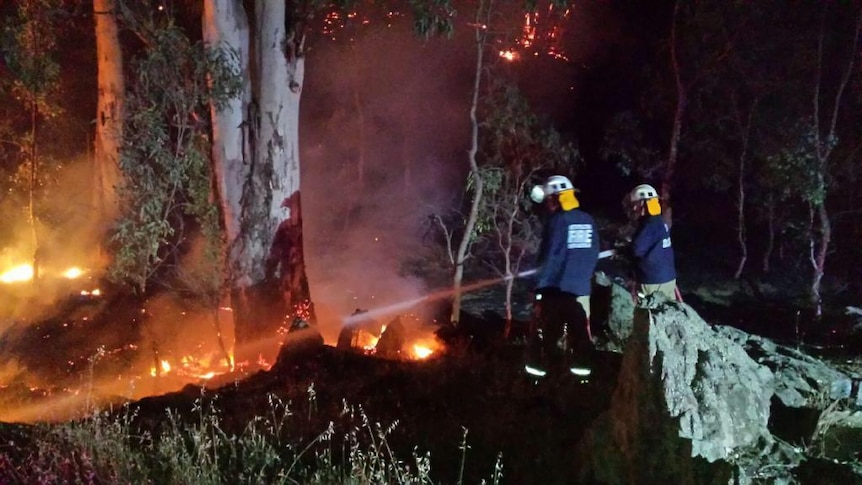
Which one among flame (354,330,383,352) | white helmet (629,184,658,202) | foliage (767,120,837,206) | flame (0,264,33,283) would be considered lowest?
flame (354,330,383,352)

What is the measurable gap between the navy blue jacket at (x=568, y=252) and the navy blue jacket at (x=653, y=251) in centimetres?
92

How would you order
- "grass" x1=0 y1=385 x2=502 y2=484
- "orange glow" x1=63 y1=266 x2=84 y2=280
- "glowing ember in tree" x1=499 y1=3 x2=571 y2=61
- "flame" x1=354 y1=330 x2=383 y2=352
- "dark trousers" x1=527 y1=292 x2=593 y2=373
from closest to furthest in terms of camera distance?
"grass" x1=0 y1=385 x2=502 y2=484
"dark trousers" x1=527 y1=292 x2=593 y2=373
"flame" x1=354 y1=330 x2=383 y2=352
"orange glow" x1=63 y1=266 x2=84 y2=280
"glowing ember in tree" x1=499 y1=3 x2=571 y2=61

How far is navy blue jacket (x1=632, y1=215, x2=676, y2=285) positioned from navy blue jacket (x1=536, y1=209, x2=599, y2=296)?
92 cm

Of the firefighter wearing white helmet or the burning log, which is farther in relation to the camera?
the burning log

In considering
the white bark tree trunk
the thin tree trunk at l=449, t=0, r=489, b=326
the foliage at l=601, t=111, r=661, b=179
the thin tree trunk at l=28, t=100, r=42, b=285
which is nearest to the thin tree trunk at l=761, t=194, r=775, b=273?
the foliage at l=601, t=111, r=661, b=179

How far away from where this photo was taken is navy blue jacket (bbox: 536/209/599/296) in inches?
249

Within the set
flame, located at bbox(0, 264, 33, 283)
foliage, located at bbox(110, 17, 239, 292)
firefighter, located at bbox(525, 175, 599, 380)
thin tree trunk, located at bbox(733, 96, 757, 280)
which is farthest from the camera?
thin tree trunk, located at bbox(733, 96, 757, 280)

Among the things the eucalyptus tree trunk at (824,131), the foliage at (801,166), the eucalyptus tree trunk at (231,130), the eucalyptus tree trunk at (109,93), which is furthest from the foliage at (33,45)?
the eucalyptus tree trunk at (824,131)

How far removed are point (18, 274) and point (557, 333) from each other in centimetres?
1102

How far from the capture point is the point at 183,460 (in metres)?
4.08

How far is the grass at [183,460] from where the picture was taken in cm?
395

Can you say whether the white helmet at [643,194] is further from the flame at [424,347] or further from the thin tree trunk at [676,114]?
the thin tree trunk at [676,114]

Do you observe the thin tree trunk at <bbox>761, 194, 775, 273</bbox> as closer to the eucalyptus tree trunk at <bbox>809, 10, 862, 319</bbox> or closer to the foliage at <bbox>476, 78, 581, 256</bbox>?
the eucalyptus tree trunk at <bbox>809, 10, 862, 319</bbox>

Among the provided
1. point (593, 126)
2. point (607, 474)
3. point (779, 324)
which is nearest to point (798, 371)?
point (607, 474)
